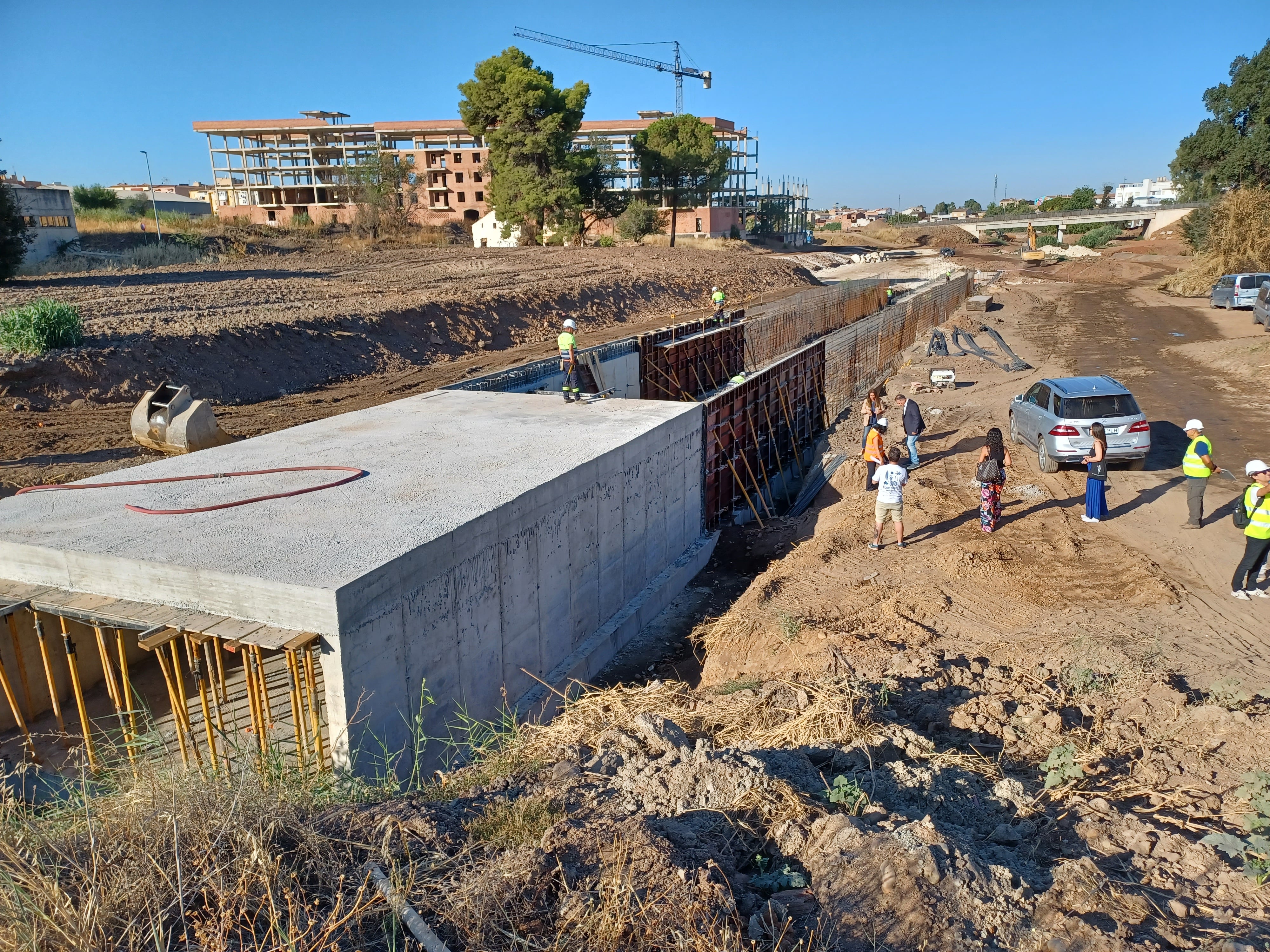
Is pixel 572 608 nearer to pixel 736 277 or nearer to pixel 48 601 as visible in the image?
pixel 48 601

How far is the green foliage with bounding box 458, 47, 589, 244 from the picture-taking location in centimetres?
5538

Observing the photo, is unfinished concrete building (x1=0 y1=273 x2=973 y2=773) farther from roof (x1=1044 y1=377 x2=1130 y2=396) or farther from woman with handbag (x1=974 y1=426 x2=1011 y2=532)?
roof (x1=1044 y1=377 x2=1130 y2=396)

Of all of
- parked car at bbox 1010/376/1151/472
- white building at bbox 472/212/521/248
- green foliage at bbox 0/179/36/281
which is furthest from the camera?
white building at bbox 472/212/521/248

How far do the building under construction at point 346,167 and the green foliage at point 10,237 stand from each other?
1677 inches

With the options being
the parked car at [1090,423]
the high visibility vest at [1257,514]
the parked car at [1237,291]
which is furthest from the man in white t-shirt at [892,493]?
the parked car at [1237,291]

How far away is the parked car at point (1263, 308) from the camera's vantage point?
2788 cm

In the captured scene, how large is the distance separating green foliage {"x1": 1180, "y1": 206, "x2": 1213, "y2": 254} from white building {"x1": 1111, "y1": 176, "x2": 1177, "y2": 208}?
64187 mm

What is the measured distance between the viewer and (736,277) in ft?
159

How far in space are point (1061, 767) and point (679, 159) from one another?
65.8 meters

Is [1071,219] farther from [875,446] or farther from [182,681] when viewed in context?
[182,681]

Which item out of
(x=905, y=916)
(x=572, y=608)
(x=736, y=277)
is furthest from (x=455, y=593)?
(x=736, y=277)

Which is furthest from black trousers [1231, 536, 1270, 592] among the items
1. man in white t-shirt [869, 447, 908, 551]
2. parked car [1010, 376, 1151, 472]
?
man in white t-shirt [869, 447, 908, 551]

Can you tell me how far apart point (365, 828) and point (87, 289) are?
99.8 feet

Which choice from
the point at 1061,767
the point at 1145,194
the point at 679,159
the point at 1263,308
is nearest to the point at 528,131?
the point at 679,159
